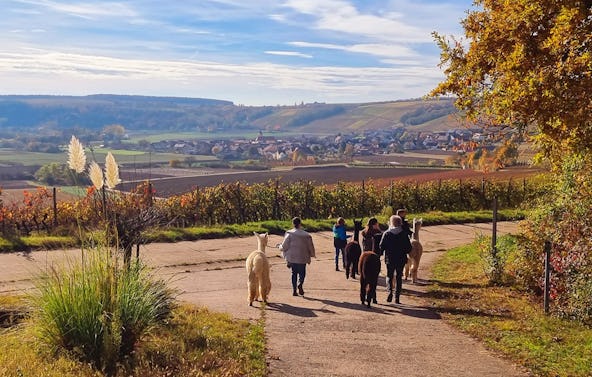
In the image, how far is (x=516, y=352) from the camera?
8703mm

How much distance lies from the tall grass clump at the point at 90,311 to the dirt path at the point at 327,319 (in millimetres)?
1558

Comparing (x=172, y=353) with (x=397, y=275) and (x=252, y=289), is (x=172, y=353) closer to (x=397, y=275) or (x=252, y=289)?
(x=252, y=289)

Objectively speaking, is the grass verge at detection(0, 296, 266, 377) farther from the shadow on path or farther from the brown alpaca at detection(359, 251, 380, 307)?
the brown alpaca at detection(359, 251, 380, 307)

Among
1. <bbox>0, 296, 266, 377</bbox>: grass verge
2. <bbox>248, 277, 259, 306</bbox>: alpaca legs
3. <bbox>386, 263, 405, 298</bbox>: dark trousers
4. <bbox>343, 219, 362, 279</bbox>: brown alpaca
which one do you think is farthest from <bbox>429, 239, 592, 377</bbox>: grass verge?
<bbox>0, 296, 266, 377</bbox>: grass verge

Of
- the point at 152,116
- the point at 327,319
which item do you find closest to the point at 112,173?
the point at 327,319

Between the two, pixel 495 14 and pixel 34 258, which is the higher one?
pixel 495 14

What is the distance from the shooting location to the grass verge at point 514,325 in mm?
8320

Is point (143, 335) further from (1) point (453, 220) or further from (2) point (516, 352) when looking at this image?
(1) point (453, 220)

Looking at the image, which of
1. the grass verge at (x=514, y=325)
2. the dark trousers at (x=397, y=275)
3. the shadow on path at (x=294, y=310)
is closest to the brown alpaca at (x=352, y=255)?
the grass verge at (x=514, y=325)

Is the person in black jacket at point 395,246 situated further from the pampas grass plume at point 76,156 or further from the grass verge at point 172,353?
the pampas grass plume at point 76,156

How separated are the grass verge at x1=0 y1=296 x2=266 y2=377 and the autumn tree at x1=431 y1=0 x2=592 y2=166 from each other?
552cm

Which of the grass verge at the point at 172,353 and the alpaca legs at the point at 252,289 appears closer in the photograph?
the grass verge at the point at 172,353

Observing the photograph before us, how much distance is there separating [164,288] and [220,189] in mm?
16723

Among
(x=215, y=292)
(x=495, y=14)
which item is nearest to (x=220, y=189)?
(x=215, y=292)
